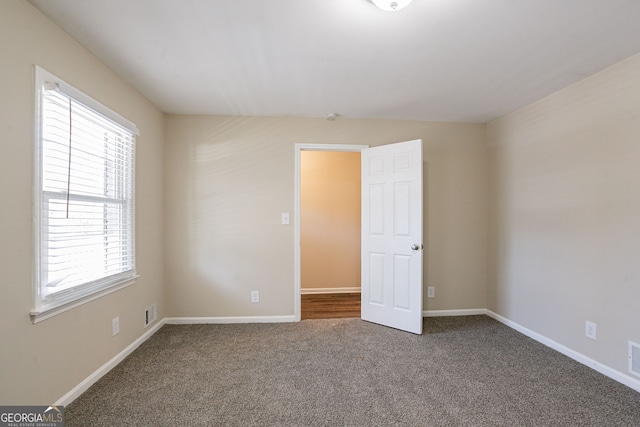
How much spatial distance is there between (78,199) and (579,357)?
3979mm

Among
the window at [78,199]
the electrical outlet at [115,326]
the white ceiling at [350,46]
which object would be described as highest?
the white ceiling at [350,46]

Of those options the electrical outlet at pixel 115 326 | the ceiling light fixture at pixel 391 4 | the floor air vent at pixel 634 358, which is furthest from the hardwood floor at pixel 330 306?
the ceiling light fixture at pixel 391 4

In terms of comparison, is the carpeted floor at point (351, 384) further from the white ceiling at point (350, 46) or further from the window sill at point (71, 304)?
the white ceiling at point (350, 46)

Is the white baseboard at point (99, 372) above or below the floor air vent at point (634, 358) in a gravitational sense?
below

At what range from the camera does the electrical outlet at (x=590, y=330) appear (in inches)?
85.5

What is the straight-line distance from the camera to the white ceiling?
152 centimetres

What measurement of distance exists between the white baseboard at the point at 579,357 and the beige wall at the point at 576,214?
0.04m

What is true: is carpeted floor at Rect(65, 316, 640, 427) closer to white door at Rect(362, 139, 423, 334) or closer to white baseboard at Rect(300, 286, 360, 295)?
white door at Rect(362, 139, 423, 334)

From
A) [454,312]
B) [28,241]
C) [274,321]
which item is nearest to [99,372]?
[28,241]

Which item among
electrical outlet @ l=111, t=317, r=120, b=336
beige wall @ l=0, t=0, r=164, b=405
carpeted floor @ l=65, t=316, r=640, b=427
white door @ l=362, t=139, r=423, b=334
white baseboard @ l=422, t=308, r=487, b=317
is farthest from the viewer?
white baseboard @ l=422, t=308, r=487, b=317

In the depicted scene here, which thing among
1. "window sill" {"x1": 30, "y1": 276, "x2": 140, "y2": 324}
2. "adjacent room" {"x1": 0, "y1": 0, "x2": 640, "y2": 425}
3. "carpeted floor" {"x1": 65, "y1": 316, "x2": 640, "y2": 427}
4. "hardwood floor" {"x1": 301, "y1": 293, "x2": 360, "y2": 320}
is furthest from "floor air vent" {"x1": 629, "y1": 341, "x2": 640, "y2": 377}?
"window sill" {"x1": 30, "y1": 276, "x2": 140, "y2": 324}

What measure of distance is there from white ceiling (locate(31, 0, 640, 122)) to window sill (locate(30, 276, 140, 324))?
5.54ft

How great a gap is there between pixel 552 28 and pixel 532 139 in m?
1.36

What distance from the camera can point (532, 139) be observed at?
274cm
